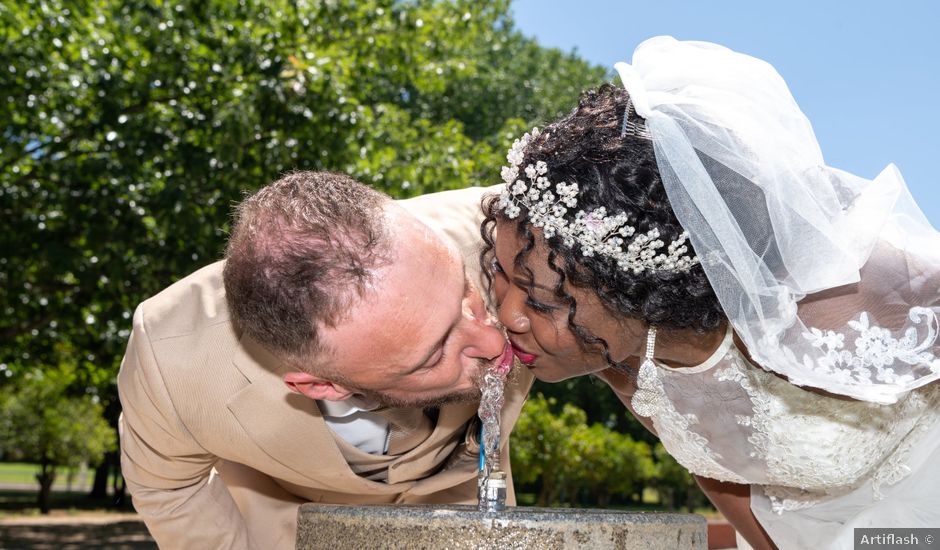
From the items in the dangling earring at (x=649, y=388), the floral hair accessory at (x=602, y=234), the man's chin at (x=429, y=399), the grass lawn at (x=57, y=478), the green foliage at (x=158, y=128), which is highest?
the green foliage at (x=158, y=128)

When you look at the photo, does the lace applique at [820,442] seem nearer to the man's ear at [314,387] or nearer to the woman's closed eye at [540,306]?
the woman's closed eye at [540,306]

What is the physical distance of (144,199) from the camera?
27.1 feet

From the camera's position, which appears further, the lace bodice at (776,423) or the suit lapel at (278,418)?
the suit lapel at (278,418)

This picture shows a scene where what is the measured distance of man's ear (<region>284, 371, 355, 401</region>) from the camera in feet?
9.59

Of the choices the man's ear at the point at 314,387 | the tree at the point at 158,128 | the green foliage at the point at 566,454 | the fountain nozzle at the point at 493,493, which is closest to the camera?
the fountain nozzle at the point at 493,493

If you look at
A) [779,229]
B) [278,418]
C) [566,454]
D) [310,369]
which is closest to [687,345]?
[779,229]

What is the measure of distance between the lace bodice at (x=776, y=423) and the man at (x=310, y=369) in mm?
586

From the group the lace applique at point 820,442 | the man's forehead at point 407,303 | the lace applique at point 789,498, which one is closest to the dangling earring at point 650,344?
the lace applique at point 820,442

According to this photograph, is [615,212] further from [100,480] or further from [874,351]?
[100,480]

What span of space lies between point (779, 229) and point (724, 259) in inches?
6.9

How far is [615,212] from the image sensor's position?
8.23ft

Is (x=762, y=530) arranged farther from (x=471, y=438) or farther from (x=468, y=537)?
(x=468, y=537)

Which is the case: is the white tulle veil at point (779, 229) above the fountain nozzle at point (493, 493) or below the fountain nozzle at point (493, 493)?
above

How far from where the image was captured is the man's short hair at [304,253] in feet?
8.73
